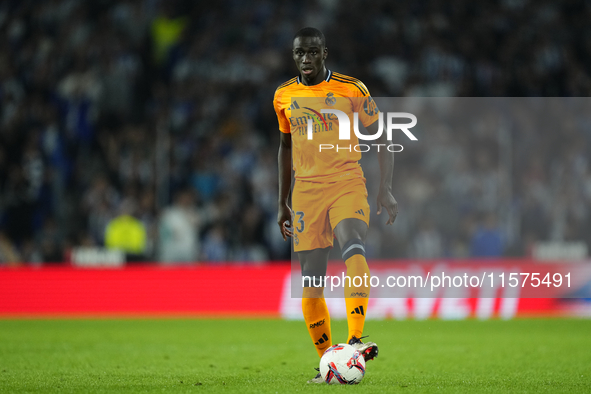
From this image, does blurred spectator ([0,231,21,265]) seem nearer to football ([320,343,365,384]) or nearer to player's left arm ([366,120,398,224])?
player's left arm ([366,120,398,224])

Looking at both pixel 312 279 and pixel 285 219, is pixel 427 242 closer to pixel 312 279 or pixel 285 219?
pixel 285 219

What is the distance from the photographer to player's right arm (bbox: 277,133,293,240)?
598cm

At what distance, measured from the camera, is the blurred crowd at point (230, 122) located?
471 inches

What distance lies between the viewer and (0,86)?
1636 centimetres

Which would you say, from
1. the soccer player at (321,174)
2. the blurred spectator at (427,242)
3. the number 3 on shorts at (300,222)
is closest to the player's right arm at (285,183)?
the soccer player at (321,174)

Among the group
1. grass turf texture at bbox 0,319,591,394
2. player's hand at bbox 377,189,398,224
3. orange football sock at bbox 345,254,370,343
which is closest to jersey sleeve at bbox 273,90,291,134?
player's hand at bbox 377,189,398,224

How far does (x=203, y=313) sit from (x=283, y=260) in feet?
5.08

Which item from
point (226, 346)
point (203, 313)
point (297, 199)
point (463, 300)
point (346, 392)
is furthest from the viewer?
point (203, 313)

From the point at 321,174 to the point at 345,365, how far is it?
4.23ft

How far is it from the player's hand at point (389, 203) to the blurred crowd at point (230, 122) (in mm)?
5019

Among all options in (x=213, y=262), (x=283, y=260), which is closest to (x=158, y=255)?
(x=213, y=262)

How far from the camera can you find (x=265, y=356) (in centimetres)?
758

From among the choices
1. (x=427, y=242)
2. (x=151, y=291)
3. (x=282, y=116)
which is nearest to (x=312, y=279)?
(x=282, y=116)

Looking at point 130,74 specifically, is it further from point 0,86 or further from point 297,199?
point 297,199
